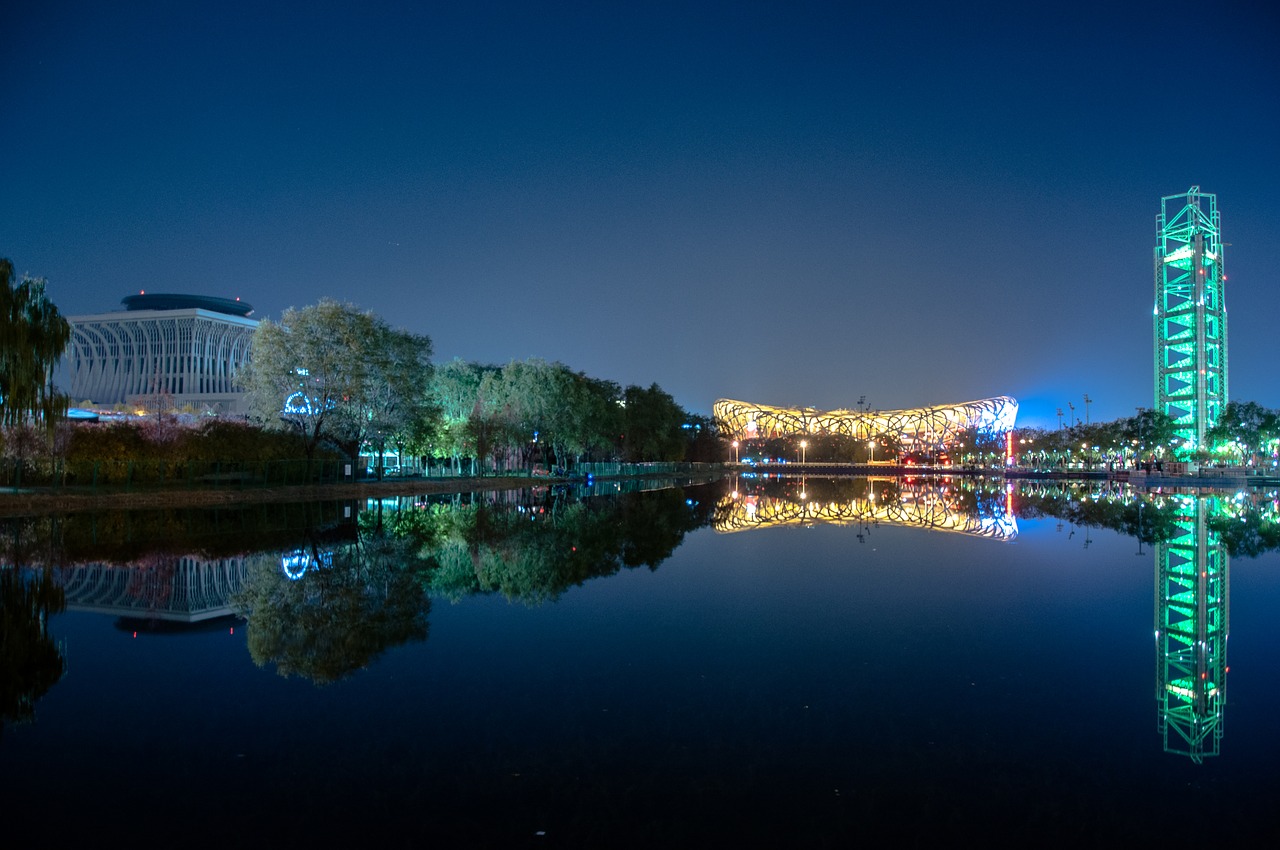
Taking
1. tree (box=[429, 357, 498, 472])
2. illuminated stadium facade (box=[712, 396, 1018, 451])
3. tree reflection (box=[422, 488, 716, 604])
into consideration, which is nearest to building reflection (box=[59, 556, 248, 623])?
tree reflection (box=[422, 488, 716, 604])

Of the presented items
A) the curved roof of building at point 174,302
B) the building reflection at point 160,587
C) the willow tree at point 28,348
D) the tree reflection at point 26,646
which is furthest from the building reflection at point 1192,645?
the curved roof of building at point 174,302

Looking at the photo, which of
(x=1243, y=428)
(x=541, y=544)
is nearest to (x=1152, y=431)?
(x=1243, y=428)

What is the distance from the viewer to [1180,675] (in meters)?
7.75

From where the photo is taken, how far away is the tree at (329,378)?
3944cm

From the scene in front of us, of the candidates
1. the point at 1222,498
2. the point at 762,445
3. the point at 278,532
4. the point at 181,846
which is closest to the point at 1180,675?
the point at 181,846

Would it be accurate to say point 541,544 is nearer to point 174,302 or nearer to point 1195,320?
point 1195,320

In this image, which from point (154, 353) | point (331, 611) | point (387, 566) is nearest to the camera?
point (331, 611)

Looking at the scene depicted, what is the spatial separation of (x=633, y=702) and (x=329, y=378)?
3602 cm

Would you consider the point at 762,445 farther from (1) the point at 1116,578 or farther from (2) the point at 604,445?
(1) the point at 1116,578

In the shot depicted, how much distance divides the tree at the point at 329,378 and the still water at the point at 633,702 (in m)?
24.8

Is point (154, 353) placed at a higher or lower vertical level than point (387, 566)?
higher

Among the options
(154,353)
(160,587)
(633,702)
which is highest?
(154,353)

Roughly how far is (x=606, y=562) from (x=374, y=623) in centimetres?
655

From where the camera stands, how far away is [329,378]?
131 ft
